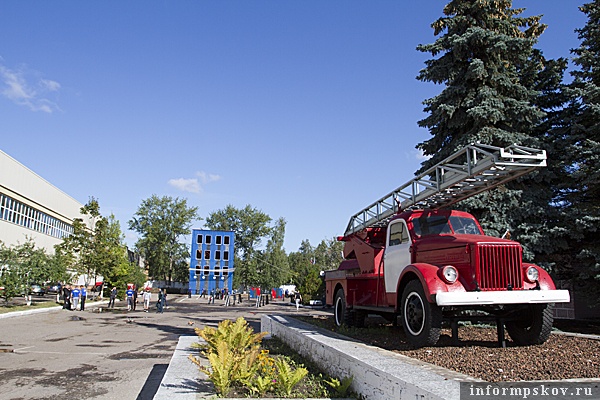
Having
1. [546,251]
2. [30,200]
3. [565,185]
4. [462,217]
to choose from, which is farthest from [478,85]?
[30,200]

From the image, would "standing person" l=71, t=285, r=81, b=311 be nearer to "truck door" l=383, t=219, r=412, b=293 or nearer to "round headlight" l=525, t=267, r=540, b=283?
"truck door" l=383, t=219, r=412, b=293

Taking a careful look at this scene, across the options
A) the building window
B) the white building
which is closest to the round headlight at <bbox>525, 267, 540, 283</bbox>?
the white building

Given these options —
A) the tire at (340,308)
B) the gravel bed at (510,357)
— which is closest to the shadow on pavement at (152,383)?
the gravel bed at (510,357)

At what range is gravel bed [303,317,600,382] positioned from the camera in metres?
5.07

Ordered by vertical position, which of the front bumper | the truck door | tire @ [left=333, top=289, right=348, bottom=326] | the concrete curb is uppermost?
the truck door

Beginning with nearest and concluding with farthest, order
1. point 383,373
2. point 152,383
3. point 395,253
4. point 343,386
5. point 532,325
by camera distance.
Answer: point 383,373 → point 343,386 → point 532,325 → point 152,383 → point 395,253

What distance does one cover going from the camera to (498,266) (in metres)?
7.21

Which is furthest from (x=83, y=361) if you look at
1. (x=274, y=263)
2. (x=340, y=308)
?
(x=274, y=263)

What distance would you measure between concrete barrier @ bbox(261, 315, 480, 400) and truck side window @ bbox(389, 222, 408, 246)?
101 inches

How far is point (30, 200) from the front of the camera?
4275 cm

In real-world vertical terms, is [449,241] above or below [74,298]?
above

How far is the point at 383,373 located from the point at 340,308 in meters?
7.02

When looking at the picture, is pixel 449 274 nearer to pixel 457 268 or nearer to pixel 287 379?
pixel 457 268

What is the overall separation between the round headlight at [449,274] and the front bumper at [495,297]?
39 centimetres
